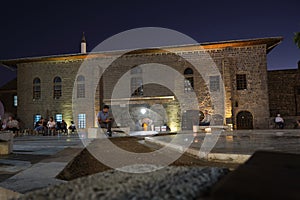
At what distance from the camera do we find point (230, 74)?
17.5 m

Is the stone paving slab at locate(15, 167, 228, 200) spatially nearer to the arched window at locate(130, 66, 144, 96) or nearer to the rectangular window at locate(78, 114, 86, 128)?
the arched window at locate(130, 66, 144, 96)

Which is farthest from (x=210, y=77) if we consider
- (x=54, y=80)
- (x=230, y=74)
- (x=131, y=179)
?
(x=131, y=179)

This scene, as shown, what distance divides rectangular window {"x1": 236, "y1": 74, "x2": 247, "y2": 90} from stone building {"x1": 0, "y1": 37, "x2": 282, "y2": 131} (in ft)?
0.17

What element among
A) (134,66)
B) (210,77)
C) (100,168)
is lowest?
(100,168)

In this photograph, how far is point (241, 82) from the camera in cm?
1767

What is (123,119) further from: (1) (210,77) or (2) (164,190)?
(2) (164,190)

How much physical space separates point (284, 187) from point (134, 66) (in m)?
18.6

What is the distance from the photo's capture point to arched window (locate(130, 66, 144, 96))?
1934 centimetres

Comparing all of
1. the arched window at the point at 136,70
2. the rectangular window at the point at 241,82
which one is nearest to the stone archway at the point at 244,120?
the rectangular window at the point at 241,82

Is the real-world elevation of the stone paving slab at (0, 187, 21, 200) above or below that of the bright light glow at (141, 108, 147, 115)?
below

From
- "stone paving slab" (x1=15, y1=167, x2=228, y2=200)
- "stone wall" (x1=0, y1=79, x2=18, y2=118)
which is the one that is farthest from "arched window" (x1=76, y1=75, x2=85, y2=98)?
"stone paving slab" (x1=15, y1=167, x2=228, y2=200)

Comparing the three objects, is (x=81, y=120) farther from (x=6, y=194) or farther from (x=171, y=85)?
(x=6, y=194)

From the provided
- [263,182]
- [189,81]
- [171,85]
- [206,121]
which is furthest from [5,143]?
[189,81]

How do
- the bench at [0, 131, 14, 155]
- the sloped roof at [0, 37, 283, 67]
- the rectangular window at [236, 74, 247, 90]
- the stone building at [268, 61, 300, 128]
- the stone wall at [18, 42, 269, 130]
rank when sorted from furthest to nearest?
the stone building at [268, 61, 300, 128]
the rectangular window at [236, 74, 247, 90]
the stone wall at [18, 42, 269, 130]
the sloped roof at [0, 37, 283, 67]
the bench at [0, 131, 14, 155]
